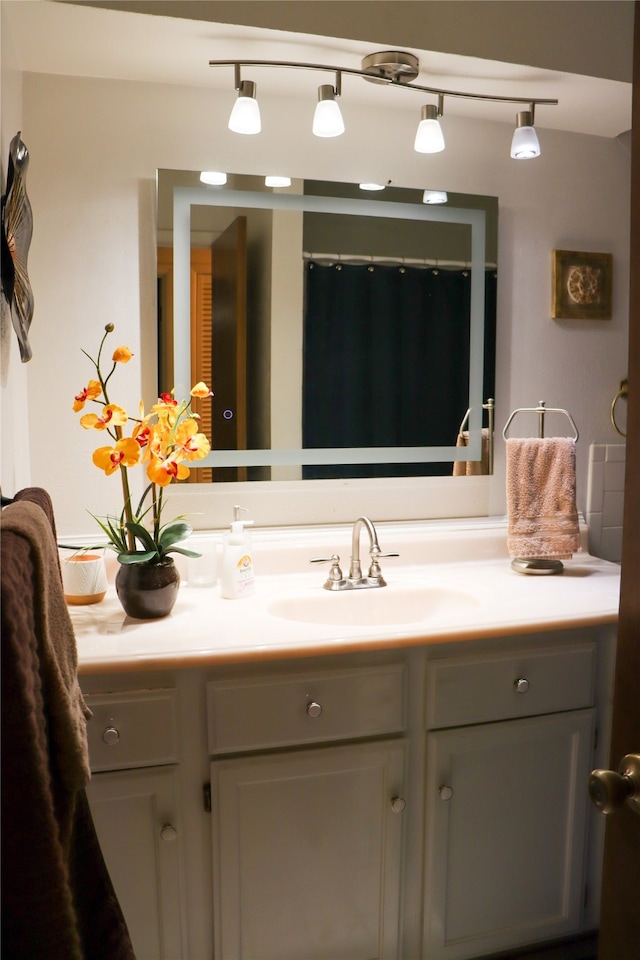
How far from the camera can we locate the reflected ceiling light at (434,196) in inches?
A: 78.7

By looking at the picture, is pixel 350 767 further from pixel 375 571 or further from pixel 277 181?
pixel 277 181

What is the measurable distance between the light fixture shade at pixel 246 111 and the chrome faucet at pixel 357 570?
3.06 ft

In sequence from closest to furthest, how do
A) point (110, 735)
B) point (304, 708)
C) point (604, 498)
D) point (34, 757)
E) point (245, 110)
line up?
point (34, 757) < point (110, 735) < point (304, 708) < point (245, 110) < point (604, 498)

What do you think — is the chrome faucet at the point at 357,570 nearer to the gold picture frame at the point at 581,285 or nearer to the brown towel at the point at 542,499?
the brown towel at the point at 542,499

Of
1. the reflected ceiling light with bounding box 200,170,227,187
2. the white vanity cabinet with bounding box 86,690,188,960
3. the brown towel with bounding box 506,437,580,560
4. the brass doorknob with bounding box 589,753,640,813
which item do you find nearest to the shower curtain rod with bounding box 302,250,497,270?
the reflected ceiling light with bounding box 200,170,227,187

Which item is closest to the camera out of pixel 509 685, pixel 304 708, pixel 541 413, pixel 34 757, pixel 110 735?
pixel 34 757

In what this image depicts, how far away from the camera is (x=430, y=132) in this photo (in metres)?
1.86

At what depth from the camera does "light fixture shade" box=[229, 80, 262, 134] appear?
1.69 metres

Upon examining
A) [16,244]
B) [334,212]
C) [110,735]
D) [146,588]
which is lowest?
[110,735]

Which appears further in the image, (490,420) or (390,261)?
(490,420)

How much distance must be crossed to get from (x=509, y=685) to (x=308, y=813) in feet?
1.58

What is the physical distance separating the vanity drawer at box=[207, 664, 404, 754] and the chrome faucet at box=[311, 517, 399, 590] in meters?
0.32

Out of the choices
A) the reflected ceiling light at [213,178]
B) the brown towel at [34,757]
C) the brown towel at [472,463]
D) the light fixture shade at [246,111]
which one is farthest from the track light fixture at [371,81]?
the brown towel at [34,757]

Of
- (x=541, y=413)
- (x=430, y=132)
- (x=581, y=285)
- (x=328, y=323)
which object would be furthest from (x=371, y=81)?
(x=541, y=413)
